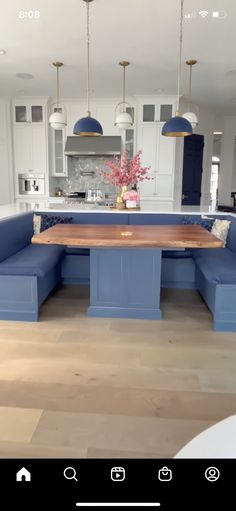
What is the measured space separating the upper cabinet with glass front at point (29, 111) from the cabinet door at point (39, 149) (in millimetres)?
137

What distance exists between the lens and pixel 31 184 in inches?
275

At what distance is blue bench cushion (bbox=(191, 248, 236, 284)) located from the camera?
2.77 m

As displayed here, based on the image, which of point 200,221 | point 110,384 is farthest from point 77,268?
point 110,384

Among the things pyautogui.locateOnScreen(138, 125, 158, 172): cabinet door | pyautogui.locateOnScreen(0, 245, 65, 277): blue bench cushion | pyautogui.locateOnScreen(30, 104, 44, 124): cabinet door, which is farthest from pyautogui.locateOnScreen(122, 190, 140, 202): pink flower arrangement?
pyautogui.locateOnScreen(30, 104, 44, 124): cabinet door

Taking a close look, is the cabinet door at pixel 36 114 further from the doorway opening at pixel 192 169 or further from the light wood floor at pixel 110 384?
the light wood floor at pixel 110 384

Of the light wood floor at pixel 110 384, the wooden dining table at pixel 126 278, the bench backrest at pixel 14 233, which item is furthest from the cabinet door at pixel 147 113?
the light wood floor at pixel 110 384

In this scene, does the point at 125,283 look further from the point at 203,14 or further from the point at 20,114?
the point at 20,114

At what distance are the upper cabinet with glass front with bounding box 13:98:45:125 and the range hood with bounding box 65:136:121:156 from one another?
0.67m

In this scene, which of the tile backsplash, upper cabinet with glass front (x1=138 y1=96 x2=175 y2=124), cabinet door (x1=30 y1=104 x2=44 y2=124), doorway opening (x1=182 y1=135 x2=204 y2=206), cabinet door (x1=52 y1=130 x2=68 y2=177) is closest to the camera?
upper cabinet with glass front (x1=138 y1=96 x2=175 y2=124)

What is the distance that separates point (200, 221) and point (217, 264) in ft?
3.61
